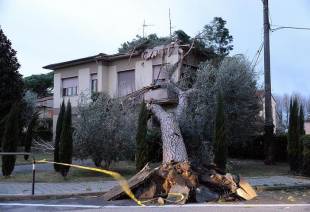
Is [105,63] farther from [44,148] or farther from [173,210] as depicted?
[173,210]

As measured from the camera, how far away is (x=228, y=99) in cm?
2145

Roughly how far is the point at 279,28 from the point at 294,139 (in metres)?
8.31

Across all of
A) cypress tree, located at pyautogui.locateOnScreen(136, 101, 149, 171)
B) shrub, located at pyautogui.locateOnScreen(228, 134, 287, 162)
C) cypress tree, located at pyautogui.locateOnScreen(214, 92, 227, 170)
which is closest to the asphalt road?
cypress tree, located at pyautogui.locateOnScreen(136, 101, 149, 171)

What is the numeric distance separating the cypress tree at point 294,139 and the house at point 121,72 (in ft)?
26.8

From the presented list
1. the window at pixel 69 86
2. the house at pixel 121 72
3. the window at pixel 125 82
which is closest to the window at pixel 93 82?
the house at pixel 121 72

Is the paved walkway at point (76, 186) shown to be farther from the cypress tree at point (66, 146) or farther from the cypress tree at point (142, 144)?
the cypress tree at point (142, 144)

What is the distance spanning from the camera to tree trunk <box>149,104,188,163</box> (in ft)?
52.4

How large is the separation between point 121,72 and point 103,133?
56.1ft

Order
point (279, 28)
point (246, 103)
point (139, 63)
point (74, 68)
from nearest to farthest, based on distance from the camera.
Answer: point (246, 103) < point (279, 28) < point (139, 63) < point (74, 68)

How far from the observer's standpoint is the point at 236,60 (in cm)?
2231

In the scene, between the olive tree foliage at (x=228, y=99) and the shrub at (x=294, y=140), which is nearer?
the shrub at (x=294, y=140)

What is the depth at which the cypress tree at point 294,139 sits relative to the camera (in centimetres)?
1916

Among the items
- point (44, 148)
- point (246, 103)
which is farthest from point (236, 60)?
point (44, 148)

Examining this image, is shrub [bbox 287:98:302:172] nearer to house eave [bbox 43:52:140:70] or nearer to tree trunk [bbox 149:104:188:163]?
tree trunk [bbox 149:104:188:163]
